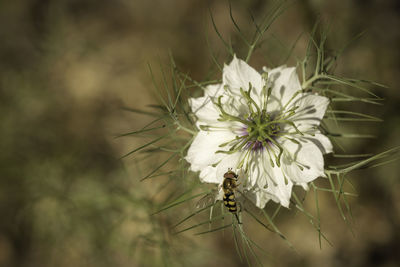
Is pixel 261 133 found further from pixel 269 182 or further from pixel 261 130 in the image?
pixel 269 182

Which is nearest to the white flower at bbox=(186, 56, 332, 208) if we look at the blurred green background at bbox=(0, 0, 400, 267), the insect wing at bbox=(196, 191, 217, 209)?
the insect wing at bbox=(196, 191, 217, 209)

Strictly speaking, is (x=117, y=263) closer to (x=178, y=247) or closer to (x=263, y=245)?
(x=178, y=247)

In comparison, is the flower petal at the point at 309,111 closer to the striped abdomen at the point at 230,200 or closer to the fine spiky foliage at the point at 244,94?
the fine spiky foliage at the point at 244,94

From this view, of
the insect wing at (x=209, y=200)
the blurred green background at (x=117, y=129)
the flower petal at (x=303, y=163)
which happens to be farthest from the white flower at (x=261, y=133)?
the blurred green background at (x=117, y=129)

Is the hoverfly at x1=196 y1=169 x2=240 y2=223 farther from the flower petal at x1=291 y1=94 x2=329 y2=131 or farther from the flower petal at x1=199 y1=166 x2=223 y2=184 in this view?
the flower petal at x1=291 y1=94 x2=329 y2=131

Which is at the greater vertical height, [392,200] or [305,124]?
[305,124]

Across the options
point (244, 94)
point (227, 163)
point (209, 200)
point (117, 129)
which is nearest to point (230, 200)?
point (227, 163)

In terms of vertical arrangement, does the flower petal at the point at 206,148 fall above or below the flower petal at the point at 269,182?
above

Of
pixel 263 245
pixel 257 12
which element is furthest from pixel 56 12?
pixel 263 245
